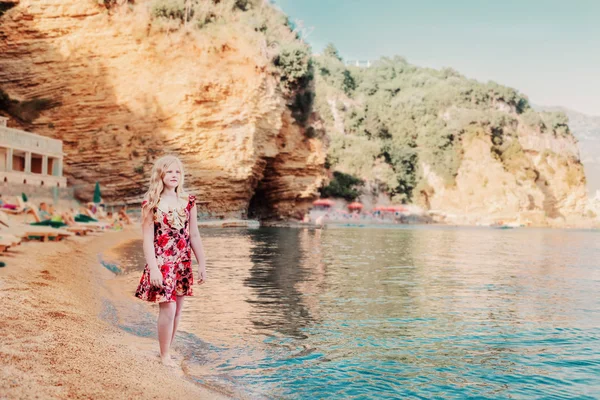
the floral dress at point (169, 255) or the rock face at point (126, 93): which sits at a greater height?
the rock face at point (126, 93)

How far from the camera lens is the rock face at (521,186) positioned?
62.4m

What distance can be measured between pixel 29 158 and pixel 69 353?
2912 centimetres

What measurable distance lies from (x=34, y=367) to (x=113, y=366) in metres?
0.69

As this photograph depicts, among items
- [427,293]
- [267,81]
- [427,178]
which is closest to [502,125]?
[427,178]

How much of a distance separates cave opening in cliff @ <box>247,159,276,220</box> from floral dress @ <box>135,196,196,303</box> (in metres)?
36.9

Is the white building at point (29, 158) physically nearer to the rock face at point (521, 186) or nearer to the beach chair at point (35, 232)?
the beach chair at point (35, 232)

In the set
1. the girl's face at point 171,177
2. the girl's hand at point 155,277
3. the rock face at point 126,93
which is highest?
the rock face at point 126,93

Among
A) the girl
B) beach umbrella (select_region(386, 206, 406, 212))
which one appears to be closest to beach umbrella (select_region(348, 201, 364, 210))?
beach umbrella (select_region(386, 206, 406, 212))

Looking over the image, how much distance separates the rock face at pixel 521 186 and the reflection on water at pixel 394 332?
51188mm

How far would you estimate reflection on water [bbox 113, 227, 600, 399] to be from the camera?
5164 mm

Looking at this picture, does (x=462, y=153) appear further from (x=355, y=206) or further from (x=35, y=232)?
(x=35, y=232)

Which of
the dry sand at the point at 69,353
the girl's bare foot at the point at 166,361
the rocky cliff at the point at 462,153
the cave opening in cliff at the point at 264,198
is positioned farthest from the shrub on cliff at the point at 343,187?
the girl's bare foot at the point at 166,361

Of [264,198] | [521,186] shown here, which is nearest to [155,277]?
[264,198]

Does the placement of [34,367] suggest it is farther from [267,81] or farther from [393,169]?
[393,169]
